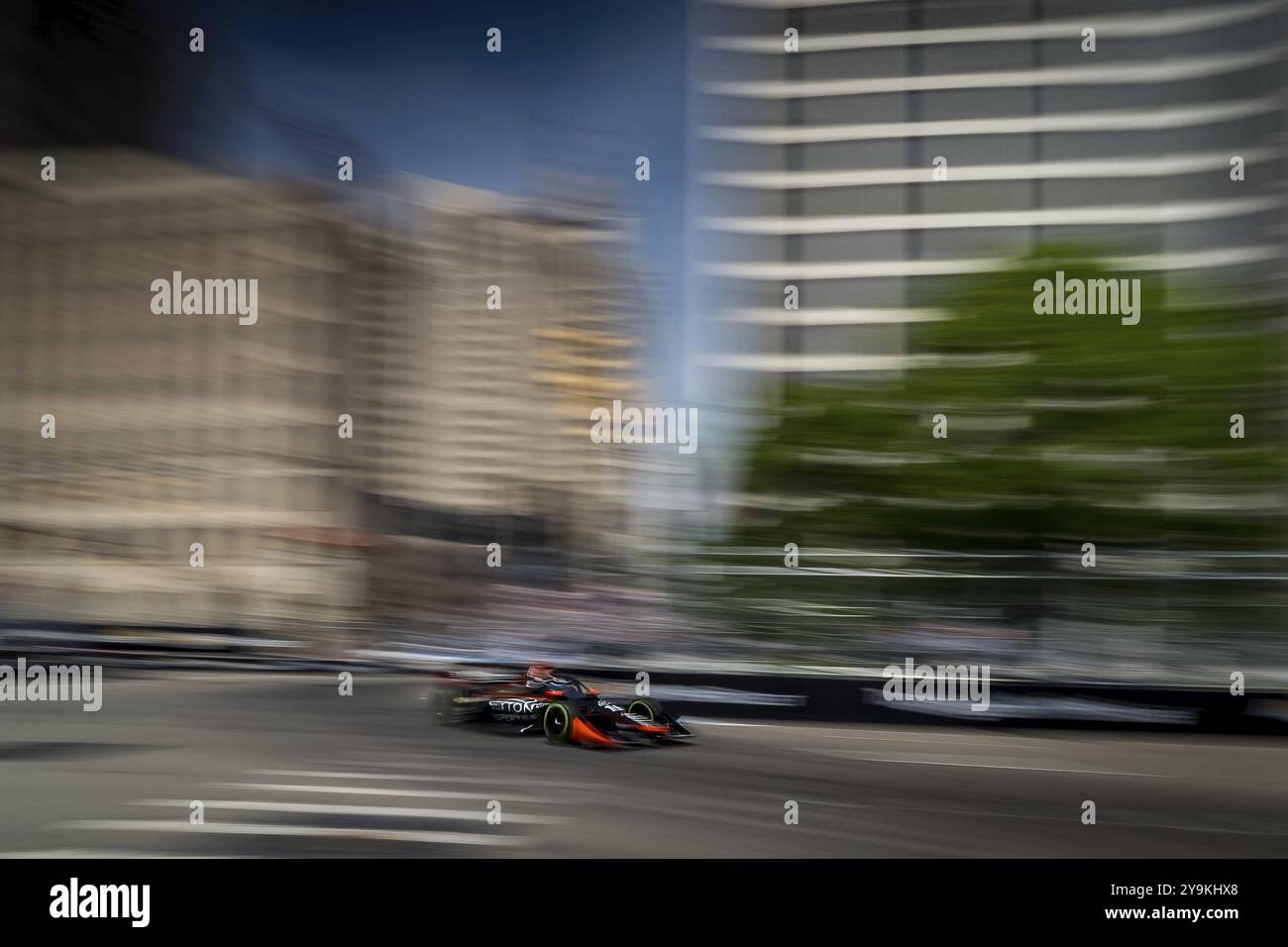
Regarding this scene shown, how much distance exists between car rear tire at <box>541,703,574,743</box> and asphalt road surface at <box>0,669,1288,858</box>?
10cm

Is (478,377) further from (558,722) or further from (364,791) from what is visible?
(364,791)

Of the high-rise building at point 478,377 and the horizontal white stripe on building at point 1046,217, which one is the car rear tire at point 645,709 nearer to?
the high-rise building at point 478,377

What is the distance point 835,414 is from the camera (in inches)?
268

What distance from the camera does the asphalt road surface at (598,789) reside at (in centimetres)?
387

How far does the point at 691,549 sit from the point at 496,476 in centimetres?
162

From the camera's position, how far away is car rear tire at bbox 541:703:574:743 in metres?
5.29

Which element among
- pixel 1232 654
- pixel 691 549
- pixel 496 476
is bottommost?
pixel 1232 654

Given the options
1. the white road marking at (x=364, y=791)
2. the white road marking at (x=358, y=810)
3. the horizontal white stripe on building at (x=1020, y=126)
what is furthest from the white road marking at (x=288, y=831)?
the horizontal white stripe on building at (x=1020, y=126)

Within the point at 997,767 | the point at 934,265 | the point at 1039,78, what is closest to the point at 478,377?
the point at 934,265

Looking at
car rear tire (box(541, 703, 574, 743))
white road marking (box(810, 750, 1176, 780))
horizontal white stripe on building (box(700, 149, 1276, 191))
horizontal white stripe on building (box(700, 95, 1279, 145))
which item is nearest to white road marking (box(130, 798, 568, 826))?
car rear tire (box(541, 703, 574, 743))
